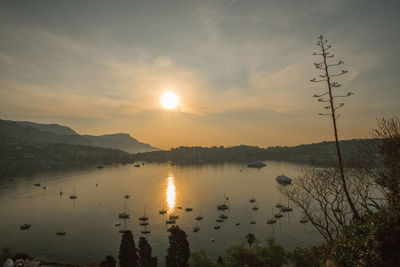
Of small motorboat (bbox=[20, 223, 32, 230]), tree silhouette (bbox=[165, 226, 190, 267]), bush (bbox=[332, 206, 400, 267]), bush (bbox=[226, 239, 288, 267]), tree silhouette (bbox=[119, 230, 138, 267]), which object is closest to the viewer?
bush (bbox=[332, 206, 400, 267])

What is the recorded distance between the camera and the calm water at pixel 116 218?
63.2m

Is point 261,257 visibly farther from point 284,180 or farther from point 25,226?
point 284,180

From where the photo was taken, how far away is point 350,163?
24281 millimetres

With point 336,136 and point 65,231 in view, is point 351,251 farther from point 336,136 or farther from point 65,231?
point 65,231

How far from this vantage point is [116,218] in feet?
289

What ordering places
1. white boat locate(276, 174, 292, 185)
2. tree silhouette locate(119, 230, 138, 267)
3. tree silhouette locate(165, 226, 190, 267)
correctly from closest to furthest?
tree silhouette locate(119, 230, 138, 267)
tree silhouette locate(165, 226, 190, 267)
white boat locate(276, 174, 292, 185)

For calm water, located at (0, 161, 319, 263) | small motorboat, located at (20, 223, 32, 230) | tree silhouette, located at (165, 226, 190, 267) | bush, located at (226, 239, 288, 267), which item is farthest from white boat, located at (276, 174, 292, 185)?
small motorboat, located at (20, 223, 32, 230)

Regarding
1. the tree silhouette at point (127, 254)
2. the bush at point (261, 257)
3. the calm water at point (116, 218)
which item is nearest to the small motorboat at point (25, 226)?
the calm water at point (116, 218)

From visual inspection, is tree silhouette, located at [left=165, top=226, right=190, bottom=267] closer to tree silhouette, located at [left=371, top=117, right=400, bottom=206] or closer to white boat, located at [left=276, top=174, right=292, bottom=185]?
tree silhouette, located at [left=371, top=117, right=400, bottom=206]

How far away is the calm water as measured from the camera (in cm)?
6316

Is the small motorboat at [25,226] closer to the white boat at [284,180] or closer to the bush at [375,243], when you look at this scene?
the bush at [375,243]

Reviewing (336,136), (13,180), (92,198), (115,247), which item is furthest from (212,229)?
(13,180)

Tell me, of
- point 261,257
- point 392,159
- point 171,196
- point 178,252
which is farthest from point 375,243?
point 171,196

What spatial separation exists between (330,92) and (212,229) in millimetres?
67094
